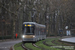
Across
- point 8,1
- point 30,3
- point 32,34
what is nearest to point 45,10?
point 30,3

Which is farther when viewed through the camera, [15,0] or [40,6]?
[40,6]

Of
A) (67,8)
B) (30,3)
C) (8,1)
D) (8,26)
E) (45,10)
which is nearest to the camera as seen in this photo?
(8,1)

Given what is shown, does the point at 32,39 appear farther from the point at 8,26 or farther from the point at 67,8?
the point at 8,26

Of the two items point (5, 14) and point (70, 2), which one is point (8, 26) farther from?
point (70, 2)

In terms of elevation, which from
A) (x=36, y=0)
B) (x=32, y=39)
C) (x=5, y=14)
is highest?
(x=36, y=0)

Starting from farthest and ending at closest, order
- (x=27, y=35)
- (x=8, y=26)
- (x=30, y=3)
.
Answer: (x=8, y=26) < (x=30, y=3) < (x=27, y=35)

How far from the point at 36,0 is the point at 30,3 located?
3296 millimetres

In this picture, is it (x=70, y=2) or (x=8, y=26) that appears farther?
(x=8, y=26)

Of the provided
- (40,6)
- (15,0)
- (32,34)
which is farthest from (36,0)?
(32,34)

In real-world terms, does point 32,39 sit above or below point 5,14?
below

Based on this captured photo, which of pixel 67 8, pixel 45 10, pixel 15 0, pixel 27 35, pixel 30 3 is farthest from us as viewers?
pixel 45 10

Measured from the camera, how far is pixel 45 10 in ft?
194

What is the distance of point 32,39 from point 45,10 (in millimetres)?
33513

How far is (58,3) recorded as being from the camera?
53688mm
